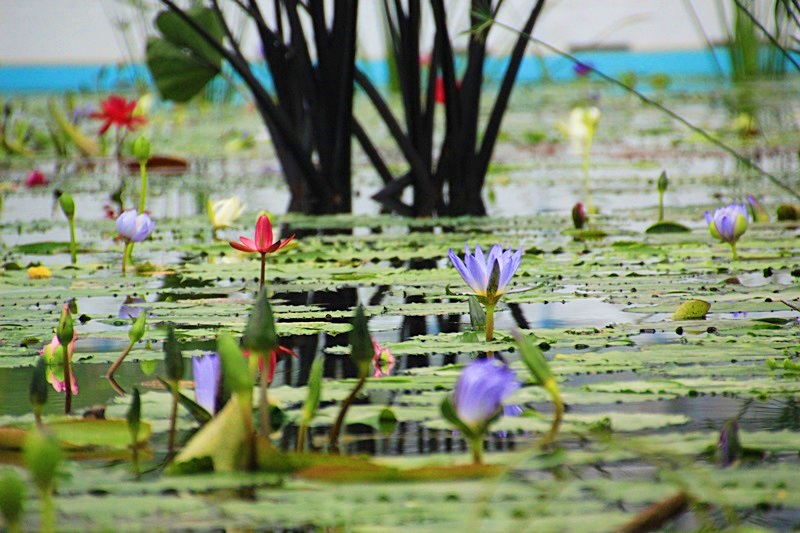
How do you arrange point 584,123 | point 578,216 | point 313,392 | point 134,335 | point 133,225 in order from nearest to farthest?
1. point 313,392
2. point 134,335
3. point 133,225
4. point 578,216
5. point 584,123

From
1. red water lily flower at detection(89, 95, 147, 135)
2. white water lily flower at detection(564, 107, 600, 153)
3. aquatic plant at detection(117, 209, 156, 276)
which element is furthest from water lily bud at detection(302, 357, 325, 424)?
red water lily flower at detection(89, 95, 147, 135)

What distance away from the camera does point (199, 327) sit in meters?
1.30

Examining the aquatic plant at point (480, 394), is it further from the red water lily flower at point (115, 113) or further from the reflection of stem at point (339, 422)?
the red water lily flower at point (115, 113)

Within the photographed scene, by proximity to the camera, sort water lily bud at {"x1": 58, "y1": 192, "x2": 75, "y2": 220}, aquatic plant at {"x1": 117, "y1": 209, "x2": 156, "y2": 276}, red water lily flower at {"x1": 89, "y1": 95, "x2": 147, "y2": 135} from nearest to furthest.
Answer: aquatic plant at {"x1": 117, "y1": 209, "x2": 156, "y2": 276}
water lily bud at {"x1": 58, "y1": 192, "x2": 75, "y2": 220}
red water lily flower at {"x1": 89, "y1": 95, "x2": 147, "y2": 135}

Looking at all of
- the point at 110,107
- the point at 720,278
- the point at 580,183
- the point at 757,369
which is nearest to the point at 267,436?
the point at 757,369

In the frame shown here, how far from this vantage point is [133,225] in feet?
→ 5.43

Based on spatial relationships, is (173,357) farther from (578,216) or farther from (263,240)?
(578,216)

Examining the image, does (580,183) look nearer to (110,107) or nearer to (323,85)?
(323,85)

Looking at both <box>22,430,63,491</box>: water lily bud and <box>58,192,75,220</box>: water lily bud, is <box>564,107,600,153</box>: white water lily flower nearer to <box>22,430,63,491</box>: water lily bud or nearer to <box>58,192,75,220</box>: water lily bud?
<box>58,192,75,220</box>: water lily bud

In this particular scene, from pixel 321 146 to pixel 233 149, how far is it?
2.90m

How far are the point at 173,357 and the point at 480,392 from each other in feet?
0.81

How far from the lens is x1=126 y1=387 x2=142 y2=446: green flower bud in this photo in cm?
80

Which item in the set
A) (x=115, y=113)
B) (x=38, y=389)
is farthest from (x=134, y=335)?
(x=115, y=113)

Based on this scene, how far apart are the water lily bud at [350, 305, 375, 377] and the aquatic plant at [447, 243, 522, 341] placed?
1.15 feet
